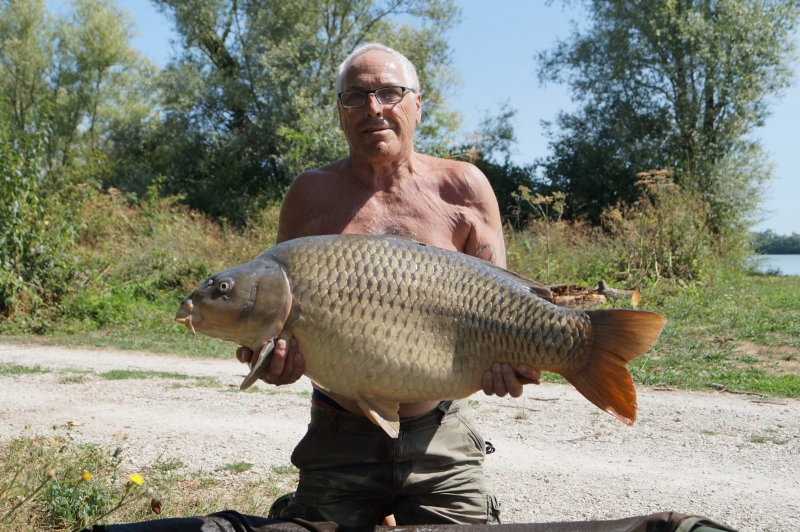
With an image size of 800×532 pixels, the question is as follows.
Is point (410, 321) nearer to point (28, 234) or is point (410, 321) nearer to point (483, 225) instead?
point (483, 225)

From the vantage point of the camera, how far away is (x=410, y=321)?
2.20m

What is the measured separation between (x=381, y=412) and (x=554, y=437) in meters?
3.77

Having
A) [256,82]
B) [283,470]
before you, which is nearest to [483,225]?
[283,470]

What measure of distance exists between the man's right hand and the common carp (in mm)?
24

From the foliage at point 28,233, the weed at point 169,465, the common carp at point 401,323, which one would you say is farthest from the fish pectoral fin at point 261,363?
the foliage at point 28,233

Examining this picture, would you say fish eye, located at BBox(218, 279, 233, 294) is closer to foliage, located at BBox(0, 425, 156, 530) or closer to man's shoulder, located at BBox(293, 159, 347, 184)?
man's shoulder, located at BBox(293, 159, 347, 184)

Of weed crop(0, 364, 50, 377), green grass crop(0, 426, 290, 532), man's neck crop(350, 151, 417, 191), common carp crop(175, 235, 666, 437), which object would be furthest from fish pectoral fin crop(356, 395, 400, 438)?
weed crop(0, 364, 50, 377)

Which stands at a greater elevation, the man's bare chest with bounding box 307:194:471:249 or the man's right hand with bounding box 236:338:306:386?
the man's bare chest with bounding box 307:194:471:249

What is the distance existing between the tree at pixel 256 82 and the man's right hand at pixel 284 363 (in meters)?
21.1

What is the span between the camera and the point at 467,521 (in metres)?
2.62

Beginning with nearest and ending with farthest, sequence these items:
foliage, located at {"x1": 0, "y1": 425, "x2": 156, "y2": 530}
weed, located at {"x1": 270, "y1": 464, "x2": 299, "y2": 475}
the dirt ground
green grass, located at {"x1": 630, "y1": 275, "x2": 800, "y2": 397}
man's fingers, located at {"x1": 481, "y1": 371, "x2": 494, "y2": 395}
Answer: man's fingers, located at {"x1": 481, "y1": 371, "x2": 494, "y2": 395}, foliage, located at {"x1": 0, "y1": 425, "x2": 156, "y2": 530}, the dirt ground, weed, located at {"x1": 270, "y1": 464, "x2": 299, "y2": 475}, green grass, located at {"x1": 630, "y1": 275, "x2": 800, "y2": 397}

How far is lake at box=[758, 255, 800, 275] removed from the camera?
18272 mm

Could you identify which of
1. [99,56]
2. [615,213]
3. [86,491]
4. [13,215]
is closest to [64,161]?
[99,56]

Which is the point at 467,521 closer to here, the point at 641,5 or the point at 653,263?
the point at 653,263
